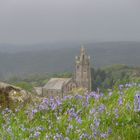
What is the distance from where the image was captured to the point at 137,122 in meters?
7.05

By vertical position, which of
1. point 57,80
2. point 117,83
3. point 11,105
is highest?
point 117,83

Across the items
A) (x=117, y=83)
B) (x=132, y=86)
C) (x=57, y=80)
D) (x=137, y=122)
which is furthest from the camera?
(x=57, y=80)

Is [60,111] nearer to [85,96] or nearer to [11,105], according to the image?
[85,96]

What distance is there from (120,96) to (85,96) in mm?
794

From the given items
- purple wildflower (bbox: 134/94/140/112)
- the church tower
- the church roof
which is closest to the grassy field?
purple wildflower (bbox: 134/94/140/112)

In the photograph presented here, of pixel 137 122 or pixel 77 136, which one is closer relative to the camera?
pixel 77 136

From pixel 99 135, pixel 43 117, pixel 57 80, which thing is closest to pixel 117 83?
pixel 43 117

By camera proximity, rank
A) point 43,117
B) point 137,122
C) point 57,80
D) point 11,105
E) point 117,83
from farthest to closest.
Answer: point 57,80 < point 11,105 < point 117,83 < point 43,117 < point 137,122

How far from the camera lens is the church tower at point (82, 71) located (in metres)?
188

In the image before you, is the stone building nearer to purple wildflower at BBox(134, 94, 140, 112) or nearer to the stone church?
the stone church

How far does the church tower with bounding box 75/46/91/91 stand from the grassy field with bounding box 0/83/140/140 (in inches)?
6977

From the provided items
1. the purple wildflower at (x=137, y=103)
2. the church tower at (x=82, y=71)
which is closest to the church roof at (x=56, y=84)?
the church tower at (x=82, y=71)

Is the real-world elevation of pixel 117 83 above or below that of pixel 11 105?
above

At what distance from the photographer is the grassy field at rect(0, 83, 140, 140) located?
663 cm
